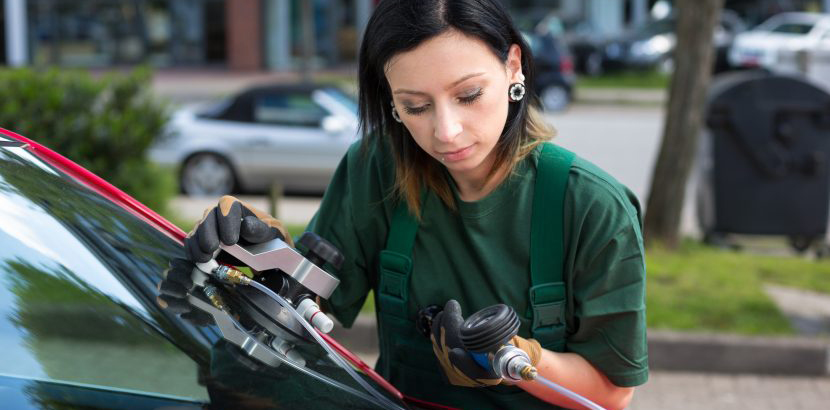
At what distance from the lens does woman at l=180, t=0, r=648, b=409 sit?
6.12ft

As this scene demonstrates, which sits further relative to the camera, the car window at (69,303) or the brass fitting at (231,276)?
the brass fitting at (231,276)

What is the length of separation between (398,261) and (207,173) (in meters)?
9.21

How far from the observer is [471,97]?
189cm

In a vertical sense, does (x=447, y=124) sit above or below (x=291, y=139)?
above

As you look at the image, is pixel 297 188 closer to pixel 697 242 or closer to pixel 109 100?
pixel 109 100

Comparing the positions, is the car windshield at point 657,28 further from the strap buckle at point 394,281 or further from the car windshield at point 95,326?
the car windshield at point 95,326

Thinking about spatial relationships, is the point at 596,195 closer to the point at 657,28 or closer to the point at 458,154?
the point at 458,154

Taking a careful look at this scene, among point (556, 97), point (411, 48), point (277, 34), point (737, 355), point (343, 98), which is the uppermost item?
point (411, 48)

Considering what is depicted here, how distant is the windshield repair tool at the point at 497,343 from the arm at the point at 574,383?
0.14 metres

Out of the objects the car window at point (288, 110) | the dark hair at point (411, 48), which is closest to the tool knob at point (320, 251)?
the dark hair at point (411, 48)

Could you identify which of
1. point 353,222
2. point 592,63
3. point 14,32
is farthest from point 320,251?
point 14,32

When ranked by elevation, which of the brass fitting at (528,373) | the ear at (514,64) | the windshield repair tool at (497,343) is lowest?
the brass fitting at (528,373)

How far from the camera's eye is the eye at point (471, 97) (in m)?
1.88

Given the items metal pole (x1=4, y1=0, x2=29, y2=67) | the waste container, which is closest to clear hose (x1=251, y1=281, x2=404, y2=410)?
the waste container
